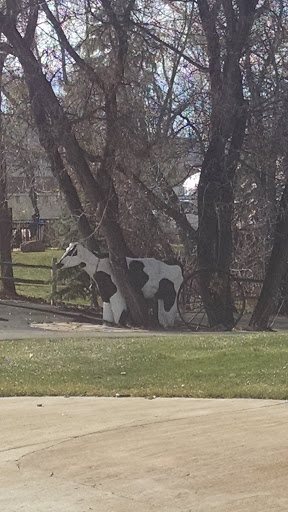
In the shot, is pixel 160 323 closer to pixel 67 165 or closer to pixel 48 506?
pixel 67 165

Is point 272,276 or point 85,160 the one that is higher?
point 85,160

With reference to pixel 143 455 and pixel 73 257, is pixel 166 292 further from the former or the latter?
pixel 143 455

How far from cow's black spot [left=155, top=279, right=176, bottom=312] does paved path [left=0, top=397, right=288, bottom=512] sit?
10086 millimetres

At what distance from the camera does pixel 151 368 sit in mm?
10570

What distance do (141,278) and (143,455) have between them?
12391 millimetres

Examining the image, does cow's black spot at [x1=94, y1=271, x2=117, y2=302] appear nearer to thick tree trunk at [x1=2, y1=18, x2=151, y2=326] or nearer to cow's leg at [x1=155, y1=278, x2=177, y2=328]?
thick tree trunk at [x1=2, y1=18, x2=151, y2=326]

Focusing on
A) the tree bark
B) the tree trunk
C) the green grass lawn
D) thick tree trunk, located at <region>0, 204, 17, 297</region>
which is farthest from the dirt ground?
thick tree trunk, located at <region>0, 204, 17, 297</region>

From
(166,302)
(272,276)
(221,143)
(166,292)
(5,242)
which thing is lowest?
(166,302)

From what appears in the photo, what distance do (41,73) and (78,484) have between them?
13.2 meters

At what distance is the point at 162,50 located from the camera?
18906 millimetres

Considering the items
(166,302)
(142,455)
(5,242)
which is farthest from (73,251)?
(142,455)

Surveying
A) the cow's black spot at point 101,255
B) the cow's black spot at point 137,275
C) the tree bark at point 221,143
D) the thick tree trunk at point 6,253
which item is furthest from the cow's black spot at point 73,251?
A: the thick tree trunk at point 6,253

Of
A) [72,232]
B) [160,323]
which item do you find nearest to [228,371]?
[160,323]

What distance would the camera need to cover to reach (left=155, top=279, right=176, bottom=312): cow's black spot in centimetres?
1891
